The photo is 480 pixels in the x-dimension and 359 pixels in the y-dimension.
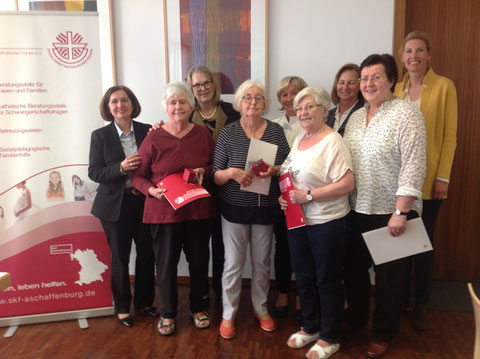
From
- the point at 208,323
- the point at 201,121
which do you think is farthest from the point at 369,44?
the point at 208,323

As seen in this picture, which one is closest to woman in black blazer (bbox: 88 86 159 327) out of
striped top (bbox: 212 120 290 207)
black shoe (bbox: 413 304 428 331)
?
striped top (bbox: 212 120 290 207)

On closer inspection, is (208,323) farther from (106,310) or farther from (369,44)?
(369,44)

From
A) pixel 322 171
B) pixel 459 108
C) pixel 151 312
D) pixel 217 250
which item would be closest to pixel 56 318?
pixel 151 312

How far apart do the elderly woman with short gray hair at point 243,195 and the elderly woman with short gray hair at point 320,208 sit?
148 millimetres

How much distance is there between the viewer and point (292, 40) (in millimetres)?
2768

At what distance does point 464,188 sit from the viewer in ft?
9.72

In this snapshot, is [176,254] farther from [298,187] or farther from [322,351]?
[322,351]

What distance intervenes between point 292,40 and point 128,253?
1.99 meters

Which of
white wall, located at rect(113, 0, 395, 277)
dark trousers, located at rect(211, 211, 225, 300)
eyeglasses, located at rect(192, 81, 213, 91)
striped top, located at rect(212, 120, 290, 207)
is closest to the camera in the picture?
striped top, located at rect(212, 120, 290, 207)

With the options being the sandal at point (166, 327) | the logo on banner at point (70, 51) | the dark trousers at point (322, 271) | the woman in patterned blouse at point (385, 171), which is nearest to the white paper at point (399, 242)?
the woman in patterned blouse at point (385, 171)

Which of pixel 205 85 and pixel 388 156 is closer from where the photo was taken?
pixel 388 156

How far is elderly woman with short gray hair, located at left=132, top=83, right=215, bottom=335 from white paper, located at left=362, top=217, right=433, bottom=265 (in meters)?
0.96

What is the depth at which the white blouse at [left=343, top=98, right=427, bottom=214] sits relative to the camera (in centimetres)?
173

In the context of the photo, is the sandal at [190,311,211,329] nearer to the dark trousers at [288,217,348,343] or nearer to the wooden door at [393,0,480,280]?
the dark trousers at [288,217,348,343]
